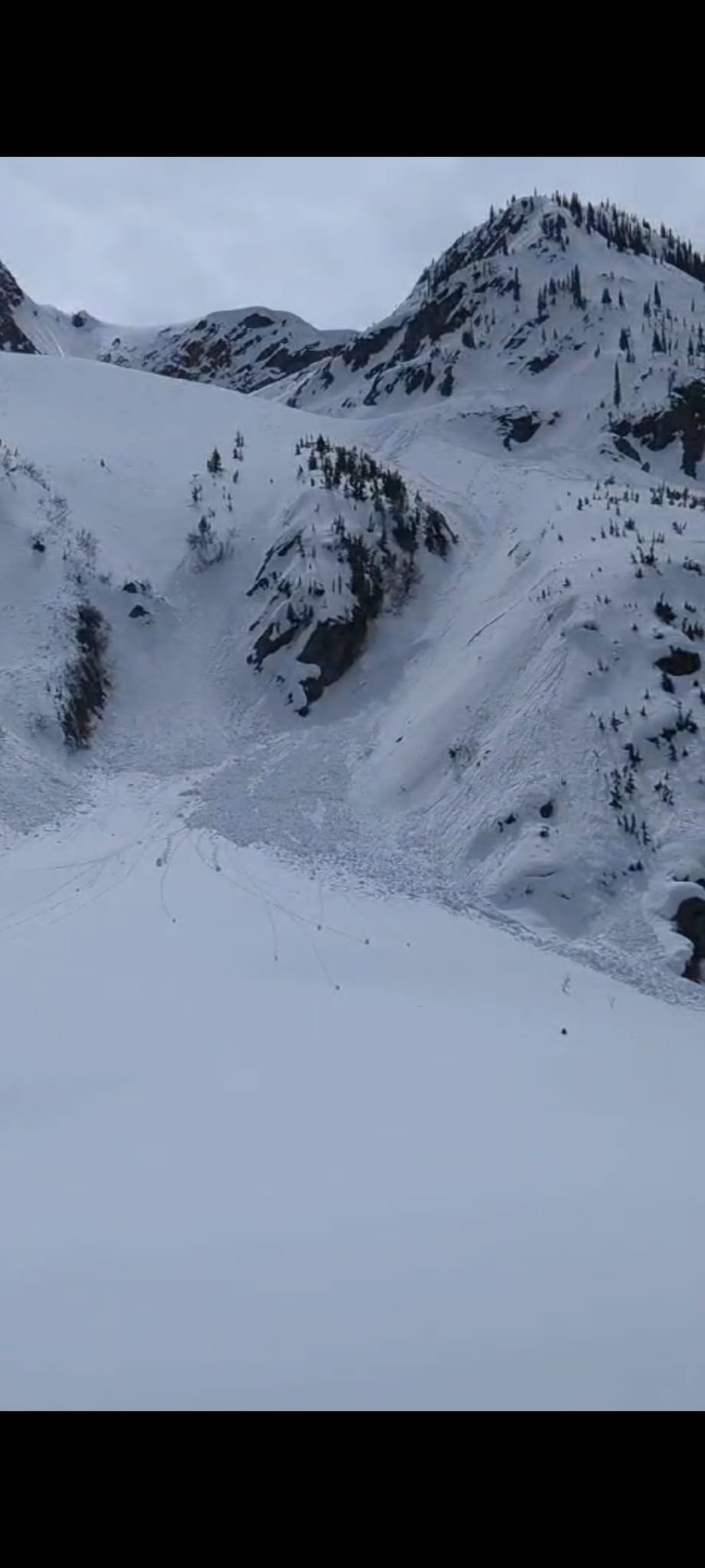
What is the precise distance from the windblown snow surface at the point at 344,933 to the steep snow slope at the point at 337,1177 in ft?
0.11

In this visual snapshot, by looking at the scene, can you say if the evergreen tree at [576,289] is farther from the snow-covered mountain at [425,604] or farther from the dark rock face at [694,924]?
the dark rock face at [694,924]

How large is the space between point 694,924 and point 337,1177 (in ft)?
31.6

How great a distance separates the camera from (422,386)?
42.5m

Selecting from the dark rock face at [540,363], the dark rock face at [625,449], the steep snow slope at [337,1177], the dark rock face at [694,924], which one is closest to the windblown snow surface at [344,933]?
the steep snow slope at [337,1177]

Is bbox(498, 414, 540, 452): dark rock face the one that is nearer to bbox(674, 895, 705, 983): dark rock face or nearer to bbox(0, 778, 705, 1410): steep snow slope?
bbox(674, 895, 705, 983): dark rock face

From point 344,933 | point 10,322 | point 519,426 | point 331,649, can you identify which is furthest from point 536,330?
point 10,322

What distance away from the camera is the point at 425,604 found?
26.1 meters

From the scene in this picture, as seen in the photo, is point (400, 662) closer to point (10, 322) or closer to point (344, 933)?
point (344, 933)

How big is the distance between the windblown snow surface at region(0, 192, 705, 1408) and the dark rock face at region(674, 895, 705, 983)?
0.31 meters

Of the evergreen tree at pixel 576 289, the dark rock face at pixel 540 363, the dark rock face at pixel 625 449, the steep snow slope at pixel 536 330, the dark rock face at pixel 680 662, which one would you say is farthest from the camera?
the evergreen tree at pixel 576 289

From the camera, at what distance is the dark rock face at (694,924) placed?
45.9 feet

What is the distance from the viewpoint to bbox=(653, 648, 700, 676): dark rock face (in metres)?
18.5
